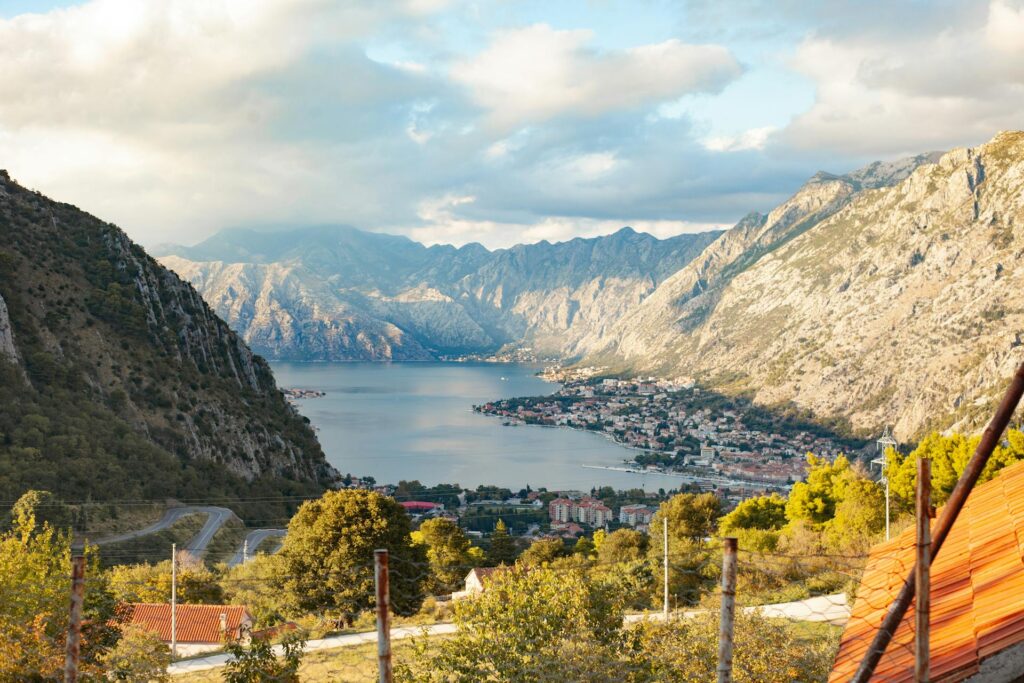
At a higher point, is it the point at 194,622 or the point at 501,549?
the point at 194,622

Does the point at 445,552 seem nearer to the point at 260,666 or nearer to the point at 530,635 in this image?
the point at 530,635

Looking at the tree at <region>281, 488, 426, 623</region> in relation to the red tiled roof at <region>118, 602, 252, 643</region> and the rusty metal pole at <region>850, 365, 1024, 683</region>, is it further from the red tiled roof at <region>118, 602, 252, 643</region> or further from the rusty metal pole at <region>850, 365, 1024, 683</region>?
the rusty metal pole at <region>850, 365, 1024, 683</region>

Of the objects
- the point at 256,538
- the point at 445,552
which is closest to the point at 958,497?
the point at 445,552

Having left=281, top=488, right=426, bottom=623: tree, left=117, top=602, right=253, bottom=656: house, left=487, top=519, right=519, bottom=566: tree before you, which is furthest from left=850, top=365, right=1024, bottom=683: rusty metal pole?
left=487, top=519, right=519, bottom=566: tree

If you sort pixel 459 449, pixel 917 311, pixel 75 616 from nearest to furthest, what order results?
pixel 75 616, pixel 459 449, pixel 917 311

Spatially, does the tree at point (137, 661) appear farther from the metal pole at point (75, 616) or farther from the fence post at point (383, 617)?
the fence post at point (383, 617)

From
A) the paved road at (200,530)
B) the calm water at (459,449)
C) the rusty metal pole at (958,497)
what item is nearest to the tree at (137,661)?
the rusty metal pole at (958,497)

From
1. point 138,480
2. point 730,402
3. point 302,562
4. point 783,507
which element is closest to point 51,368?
point 138,480

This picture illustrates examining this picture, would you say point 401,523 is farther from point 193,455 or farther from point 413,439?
point 413,439
